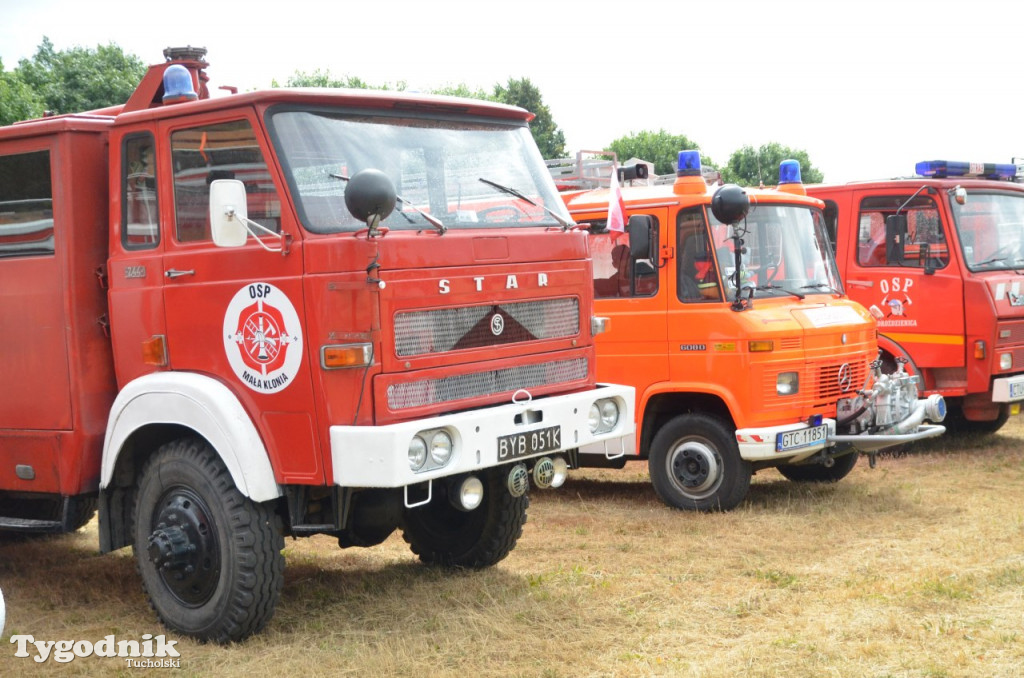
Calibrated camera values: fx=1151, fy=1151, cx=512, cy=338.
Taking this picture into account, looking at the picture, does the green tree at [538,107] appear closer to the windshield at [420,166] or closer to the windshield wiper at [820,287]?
the windshield wiper at [820,287]

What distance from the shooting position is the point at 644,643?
5.52m

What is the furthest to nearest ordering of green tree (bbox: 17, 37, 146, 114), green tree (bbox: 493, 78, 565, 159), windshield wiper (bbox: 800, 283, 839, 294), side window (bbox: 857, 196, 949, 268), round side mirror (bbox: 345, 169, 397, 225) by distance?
green tree (bbox: 493, 78, 565, 159) < green tree (bbox: 17, 37, 146, 114) < side window (bbox: 857, 196, 949, 268) < windshield wiper (bbox: 800, 283, 839, 294) < round side mirror (bbox: 345, 169, 397, 225)

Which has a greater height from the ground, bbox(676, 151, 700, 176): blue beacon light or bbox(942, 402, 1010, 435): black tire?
bbox(676, 151, 700, 176): blue beacon light

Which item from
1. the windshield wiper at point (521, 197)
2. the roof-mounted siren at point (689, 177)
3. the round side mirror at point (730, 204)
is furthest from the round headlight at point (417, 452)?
the roof-mounted siren at point (689, 177)

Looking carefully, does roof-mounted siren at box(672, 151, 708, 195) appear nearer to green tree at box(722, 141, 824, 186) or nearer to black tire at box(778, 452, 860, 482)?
black tire at box(778, 452, 860, 482)

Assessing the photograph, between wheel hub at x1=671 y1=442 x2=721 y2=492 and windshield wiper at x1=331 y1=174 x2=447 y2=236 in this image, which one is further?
wheel hub at x1=671 y1=442 x2=721 y2=492

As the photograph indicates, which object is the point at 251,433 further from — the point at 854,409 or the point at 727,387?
the point at 854,409

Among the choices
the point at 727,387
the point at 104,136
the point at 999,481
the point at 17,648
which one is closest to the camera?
the point at 17,648

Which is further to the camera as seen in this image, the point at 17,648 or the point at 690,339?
the point at 690,339

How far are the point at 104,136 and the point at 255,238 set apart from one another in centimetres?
150

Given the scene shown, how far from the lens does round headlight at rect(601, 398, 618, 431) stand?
20.5 feet

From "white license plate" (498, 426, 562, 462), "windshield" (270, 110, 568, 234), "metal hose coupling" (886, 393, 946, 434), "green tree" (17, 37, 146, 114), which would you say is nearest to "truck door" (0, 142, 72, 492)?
"windshield" (270, 110, 568, 234)

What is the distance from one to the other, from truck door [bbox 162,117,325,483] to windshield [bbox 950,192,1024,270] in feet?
23.9

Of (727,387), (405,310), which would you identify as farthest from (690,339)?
(405,310)
